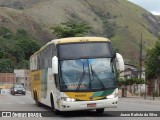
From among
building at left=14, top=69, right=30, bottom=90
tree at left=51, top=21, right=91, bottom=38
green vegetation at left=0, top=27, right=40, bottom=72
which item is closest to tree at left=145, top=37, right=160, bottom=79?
tree at left=51, top=21, right=91, bottom=38

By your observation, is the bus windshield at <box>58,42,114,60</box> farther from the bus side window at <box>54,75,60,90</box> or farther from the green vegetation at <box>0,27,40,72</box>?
the green vegetation at <box>0,27,40,72</box>

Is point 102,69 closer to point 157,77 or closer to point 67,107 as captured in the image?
point 67,107

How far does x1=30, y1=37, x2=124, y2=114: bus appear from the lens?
67.9ft

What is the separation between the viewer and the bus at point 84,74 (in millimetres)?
20688

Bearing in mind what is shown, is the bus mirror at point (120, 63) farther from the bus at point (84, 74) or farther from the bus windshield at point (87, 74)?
the bus windshield at point (87, 74)

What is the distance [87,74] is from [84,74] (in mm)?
133

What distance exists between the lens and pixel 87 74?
2094 cm

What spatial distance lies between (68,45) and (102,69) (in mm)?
1919

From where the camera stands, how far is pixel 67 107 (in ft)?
67.8

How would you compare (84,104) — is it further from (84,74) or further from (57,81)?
(57,81)

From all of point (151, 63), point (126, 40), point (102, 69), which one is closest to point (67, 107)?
point (102, 69)

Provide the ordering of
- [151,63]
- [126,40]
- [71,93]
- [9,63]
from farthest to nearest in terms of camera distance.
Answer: [126,40] → [9,63] → [151,63] → [71,93]

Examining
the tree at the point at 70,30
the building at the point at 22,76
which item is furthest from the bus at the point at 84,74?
the building at the point at 22,76

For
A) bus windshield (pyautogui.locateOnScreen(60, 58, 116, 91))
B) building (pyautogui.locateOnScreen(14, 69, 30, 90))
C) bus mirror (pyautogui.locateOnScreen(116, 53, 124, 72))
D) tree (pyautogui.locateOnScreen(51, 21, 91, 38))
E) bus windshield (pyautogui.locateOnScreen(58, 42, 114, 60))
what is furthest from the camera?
building (pyautogui.locateOnScreen(14, 69, 30, 90))
